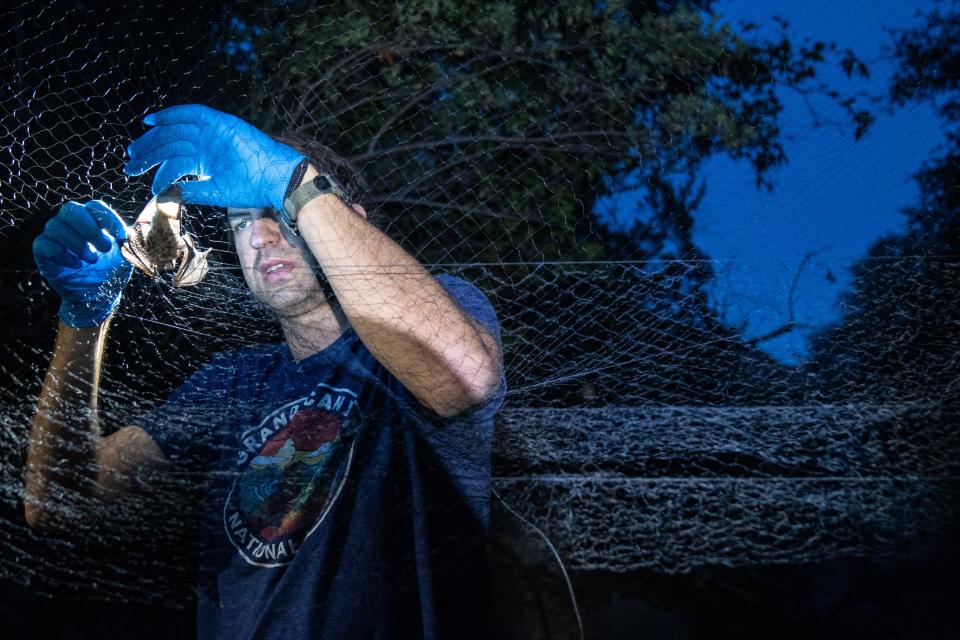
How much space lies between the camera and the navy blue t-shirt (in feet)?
4.29

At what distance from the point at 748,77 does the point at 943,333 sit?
58 cm

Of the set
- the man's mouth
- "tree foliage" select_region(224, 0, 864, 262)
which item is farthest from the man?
"tree foliage" select_region(224, 0, 864, 262)

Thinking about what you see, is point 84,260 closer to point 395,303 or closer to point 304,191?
point 304,191

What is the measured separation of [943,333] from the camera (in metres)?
1.45

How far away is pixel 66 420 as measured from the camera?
1.49 meters

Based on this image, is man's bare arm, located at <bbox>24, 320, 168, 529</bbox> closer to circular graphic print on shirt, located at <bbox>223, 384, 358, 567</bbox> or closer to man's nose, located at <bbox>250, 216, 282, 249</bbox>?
circular graphic print on shirt, located at <bbox>223, 384, 358, 567</bbox>

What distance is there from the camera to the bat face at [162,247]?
1381mm

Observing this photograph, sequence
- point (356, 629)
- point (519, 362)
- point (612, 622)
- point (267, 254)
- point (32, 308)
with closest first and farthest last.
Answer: point (356, 629)
point (267, 254)
point (519, 362)
point (32, 308)
point (612, 622)

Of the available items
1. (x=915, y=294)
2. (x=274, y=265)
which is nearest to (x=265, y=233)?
(x=274, y=265)

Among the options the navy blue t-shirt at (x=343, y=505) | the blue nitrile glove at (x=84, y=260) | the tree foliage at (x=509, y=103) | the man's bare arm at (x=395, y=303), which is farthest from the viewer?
the tree foliage at (x=509, y=103)

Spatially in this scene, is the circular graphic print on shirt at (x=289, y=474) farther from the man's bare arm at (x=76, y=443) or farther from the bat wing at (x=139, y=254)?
the bat wing at (x=139, y=254)

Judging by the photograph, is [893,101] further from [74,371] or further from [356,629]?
[74,371]

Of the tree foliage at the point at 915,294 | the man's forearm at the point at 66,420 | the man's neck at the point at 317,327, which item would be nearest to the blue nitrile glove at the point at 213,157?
the man's neck at the point at 317,327

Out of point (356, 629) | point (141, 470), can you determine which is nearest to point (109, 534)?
point (141, 470)
